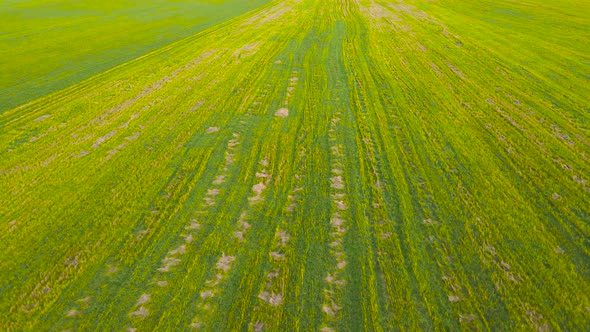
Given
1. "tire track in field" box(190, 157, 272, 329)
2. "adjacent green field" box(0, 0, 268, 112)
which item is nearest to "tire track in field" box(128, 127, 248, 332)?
"tire track in field" box(190, 157, 272, 329)

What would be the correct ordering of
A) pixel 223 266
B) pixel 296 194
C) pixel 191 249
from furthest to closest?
pixel 296 194, pixel 191 249, pixel 223 266

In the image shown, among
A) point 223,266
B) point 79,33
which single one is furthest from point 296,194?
point 79,33

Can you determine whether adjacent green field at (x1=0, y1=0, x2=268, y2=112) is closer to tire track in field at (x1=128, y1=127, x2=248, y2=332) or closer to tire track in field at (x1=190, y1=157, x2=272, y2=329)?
tire track in field at (x1=128, y1=127, x2=248, y2=332)

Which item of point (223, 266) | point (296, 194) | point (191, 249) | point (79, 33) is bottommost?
point (223, 266)

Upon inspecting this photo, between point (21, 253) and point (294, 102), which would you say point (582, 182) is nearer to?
point (294, 102)

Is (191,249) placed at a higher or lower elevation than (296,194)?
lower

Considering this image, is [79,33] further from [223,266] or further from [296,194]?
[223,266]
